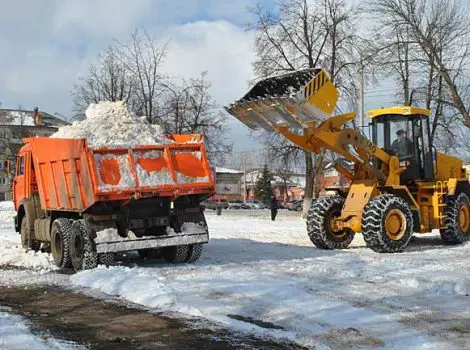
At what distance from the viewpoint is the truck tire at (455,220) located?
1482 centimetres

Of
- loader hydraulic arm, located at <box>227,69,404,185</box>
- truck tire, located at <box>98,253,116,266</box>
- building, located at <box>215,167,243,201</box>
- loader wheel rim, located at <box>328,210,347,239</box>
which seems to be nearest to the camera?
truck tire, located at <box>98,253,116,266</box>

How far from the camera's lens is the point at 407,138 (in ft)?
48.9

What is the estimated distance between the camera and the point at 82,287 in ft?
32.4

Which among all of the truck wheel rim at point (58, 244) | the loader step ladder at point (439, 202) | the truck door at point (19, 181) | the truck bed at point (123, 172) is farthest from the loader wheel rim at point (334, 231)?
the truck door at point (19, 181)

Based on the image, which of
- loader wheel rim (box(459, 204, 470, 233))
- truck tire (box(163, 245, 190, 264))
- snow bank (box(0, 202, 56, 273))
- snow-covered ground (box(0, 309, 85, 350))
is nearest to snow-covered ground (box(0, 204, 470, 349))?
snow bank (box(0, 202, 56, 273))

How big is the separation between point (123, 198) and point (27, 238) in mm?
4712

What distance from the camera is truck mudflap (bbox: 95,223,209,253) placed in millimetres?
11239

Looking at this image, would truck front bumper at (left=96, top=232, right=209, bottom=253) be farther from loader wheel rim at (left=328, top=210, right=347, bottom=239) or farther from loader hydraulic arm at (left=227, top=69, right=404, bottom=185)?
loader wheel rim at (left=328, top=210, right=347, bottom=239)

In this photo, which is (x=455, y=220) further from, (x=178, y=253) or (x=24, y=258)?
(x=24, y=258)

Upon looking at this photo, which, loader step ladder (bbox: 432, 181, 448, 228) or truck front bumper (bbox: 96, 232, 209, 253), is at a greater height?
loader step ladder (bbox: 432, 181, 448, 228)

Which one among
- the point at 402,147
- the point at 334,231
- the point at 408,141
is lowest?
the point at 334,231

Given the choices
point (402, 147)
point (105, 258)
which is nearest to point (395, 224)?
point (402, 147)

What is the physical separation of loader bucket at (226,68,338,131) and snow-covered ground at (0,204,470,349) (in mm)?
2804

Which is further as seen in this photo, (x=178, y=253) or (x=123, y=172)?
(x=178, y=253)
